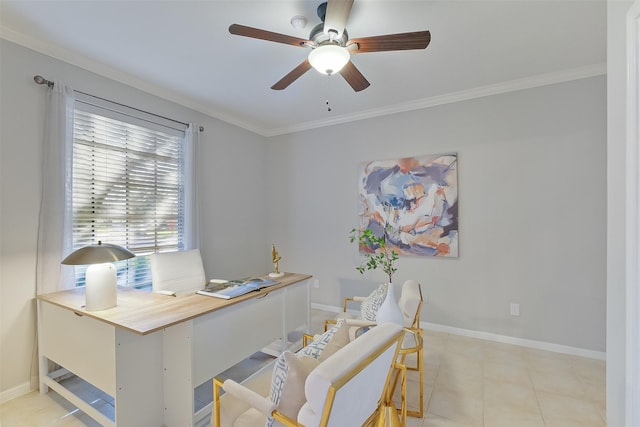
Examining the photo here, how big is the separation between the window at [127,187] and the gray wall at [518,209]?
2.10 meters

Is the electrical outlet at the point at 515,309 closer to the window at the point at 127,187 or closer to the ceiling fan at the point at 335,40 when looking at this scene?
the ceiling fan at the point at 335,40

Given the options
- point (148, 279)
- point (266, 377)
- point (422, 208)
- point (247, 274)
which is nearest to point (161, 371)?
point (266, 377)

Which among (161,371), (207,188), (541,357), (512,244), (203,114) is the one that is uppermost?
(203,114)

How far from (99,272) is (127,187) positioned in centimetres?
126

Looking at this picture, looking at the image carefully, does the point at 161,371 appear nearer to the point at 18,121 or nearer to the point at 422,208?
the point at 18,121

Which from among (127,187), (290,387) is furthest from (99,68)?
(290,387)

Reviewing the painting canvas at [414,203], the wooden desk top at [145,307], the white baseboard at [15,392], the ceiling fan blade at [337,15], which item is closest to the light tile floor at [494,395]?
the white baseboard at [15,392]

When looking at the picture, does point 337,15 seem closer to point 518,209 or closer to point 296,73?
point 296,73

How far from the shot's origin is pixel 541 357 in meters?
2.71

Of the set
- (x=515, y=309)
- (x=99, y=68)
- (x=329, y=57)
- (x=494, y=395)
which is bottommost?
(x=494, y=395)

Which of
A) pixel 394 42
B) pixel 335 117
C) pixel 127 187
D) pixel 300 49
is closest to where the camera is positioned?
pixel 394 42

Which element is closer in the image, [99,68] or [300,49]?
[300,49]

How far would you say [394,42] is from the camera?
1725 mm

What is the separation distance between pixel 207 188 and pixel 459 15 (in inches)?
119
